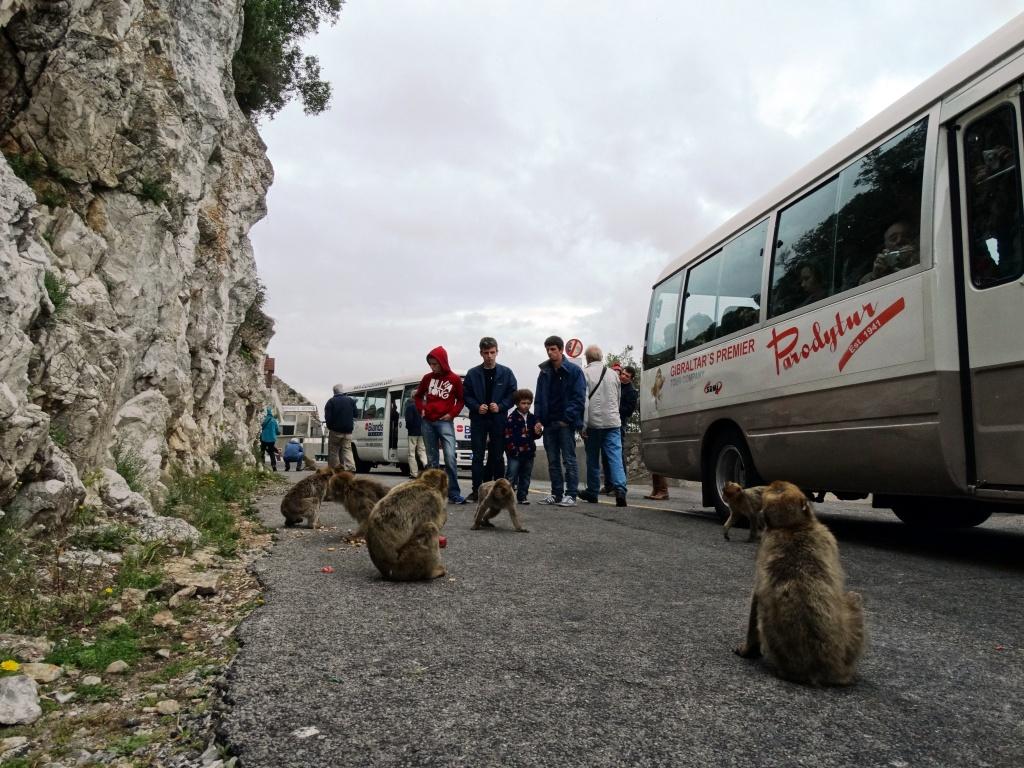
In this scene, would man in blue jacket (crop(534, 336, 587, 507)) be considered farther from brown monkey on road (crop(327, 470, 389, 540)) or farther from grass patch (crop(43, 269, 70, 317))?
grass patch (crop(43, 269, 70, 317))

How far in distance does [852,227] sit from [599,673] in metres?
4.47

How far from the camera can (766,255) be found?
7.11 meters

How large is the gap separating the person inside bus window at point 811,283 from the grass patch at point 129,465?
19.4 ft

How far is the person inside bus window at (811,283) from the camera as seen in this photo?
20.3ft

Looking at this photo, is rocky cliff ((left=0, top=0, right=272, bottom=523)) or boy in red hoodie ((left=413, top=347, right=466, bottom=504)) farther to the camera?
boy in red hoodie ((left=413, top=347, right=466, bottom=504))

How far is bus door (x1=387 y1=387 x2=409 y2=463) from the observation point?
2190 cm

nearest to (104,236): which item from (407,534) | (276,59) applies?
(407,534)

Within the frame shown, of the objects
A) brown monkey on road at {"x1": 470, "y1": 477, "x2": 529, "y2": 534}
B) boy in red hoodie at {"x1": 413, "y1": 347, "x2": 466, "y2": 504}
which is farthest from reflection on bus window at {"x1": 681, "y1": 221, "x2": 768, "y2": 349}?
boy in red hoodie at {"x1": 413, "y1": 347, "x2": 466, "y2": 504}

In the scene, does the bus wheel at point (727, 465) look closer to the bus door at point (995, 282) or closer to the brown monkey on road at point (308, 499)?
the bus door at point (995, 282)

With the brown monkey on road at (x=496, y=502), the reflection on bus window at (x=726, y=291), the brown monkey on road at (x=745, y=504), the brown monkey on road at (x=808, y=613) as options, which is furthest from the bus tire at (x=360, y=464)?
the brown monkey on road at (x=808, y=613)

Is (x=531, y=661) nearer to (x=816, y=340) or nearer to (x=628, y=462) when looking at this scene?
(x=816, y=340)

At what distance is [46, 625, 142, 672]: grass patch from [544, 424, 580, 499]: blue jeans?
6895 mm

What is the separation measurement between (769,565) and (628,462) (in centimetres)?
1571

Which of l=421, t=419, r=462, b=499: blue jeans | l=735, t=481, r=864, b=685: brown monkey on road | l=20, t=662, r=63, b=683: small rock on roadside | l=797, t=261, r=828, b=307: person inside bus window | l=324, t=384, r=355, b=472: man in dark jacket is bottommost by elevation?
l=20, t=662, r=63, b=683: small rock on roadside
